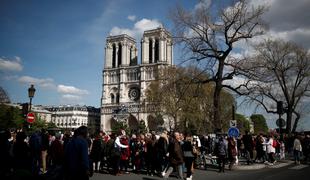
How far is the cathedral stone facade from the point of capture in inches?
3391

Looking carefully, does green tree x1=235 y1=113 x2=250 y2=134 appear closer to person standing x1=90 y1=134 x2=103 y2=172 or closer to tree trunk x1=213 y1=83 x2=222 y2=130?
tree trunk x1=213 y1=83 x2=222 y2=130

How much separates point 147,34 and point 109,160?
3020 inches

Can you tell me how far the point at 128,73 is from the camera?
92562mm

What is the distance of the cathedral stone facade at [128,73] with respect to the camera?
86.1 metres

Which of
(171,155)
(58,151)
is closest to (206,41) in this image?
(171,155)

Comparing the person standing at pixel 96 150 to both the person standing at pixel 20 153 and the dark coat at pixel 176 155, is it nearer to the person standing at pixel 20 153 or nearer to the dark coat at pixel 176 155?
the person standing at pixel 20 153

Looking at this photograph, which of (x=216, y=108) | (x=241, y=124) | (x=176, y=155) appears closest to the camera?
(x=176, y=155)

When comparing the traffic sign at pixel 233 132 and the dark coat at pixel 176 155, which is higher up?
the traffic sign at pixel 233 132

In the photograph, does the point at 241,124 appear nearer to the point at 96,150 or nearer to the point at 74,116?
the point at 96,150

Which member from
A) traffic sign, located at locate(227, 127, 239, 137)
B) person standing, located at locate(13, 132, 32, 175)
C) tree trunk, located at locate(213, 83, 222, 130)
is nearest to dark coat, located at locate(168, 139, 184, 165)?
person standing, located at locate(13, 132, 32, 175)

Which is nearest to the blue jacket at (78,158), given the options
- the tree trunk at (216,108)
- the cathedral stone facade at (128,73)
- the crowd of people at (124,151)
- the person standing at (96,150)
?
the crowd of people at (124,151)

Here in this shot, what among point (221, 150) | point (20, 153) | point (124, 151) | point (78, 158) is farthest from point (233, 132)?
point (78, 158)

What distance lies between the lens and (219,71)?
17.3m

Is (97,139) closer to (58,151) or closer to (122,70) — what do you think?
(58,151)
